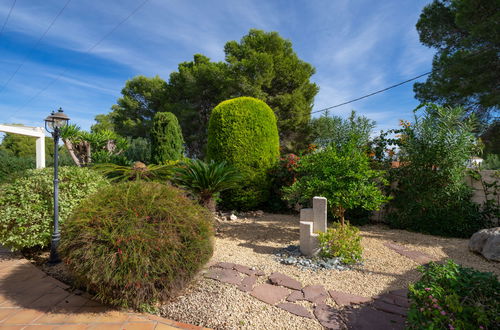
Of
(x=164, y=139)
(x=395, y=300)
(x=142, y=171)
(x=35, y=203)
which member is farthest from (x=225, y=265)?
(x=164, y=139)

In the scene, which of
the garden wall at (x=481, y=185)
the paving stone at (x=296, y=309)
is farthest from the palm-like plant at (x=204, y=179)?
the garden wall at (x=481, y=185)

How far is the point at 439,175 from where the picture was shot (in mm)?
4582

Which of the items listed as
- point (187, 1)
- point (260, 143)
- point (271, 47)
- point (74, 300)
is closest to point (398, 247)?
point (260, 143)

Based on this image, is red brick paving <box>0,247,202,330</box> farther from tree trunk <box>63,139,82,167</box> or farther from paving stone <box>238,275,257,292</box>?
tree trunk <box>63,139,82,167</box>

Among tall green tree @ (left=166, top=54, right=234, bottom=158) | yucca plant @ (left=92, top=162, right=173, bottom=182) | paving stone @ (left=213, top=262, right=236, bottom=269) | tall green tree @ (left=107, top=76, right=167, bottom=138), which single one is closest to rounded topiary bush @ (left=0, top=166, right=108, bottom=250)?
yucca plant @ (left=92, top=162, right=173, bottom=182)

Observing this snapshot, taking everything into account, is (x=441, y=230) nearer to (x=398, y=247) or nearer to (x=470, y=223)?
(x=470, y=223)

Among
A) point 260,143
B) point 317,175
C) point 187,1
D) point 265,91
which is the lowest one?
point 317,175

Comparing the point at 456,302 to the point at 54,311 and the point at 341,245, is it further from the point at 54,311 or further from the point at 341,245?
the point at 54,311

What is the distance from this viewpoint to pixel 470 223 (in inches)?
179

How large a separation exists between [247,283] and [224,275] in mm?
310

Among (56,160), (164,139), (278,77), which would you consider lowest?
(56,160)

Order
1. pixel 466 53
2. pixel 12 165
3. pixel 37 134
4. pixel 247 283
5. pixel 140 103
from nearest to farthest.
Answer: pixel 247 283, pixel 466 53, pixel 37 134, pixel 12 165, pixel 140 103

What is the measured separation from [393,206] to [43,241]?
6246 millimetres

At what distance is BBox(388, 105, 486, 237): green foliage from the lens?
4.42 meters
